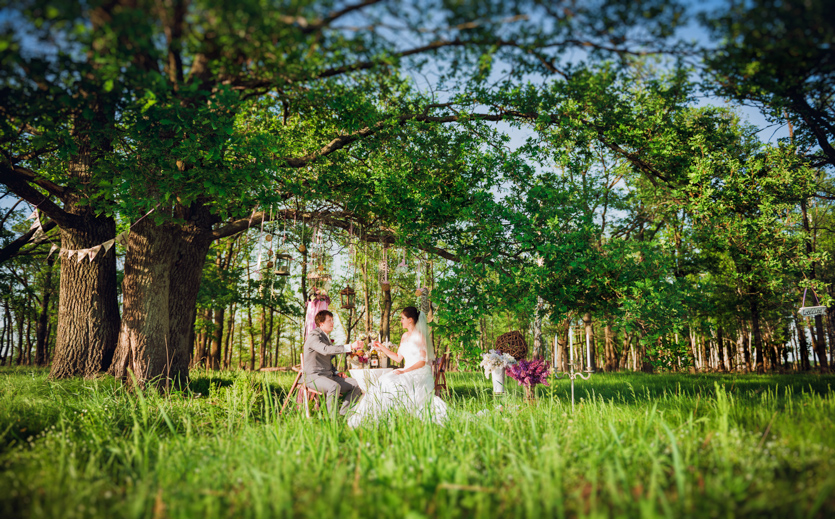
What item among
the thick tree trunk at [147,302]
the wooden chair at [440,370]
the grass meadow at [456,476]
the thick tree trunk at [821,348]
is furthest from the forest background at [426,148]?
the thick tree trunk at [821,348]

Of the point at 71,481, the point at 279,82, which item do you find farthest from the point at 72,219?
the point at 71,481

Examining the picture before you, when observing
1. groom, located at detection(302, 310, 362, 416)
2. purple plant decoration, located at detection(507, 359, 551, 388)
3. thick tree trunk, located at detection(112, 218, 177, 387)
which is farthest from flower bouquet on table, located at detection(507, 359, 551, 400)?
thick tree trunk, located at detection(112, 218, 177, 387)

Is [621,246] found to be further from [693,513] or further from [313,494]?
[313,494]

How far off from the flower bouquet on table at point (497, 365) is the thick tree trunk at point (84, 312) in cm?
724

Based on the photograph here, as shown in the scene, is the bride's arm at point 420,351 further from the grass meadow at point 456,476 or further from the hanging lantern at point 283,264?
the hanging lantern at point 283,264

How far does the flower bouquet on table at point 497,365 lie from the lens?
6.41 metres

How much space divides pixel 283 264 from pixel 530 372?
5.56 m

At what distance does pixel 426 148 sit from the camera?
7.52 meters

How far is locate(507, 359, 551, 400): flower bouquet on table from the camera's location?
Result: 6297 millimetres

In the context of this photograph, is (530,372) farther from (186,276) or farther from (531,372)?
(186,276)

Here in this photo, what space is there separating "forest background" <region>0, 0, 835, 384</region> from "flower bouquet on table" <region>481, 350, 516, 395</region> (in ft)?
1.65

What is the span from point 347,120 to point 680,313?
18.3 feet

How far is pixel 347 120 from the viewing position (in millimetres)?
6605

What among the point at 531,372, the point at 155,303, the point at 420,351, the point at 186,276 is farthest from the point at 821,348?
the point at 155,303
